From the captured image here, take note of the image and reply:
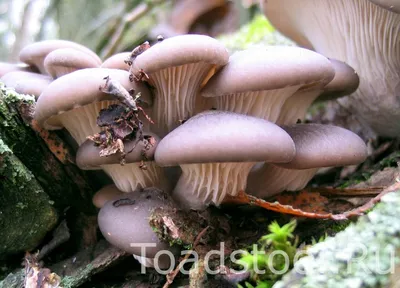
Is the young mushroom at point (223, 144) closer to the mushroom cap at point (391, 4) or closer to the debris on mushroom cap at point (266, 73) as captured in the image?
the debris on mushroom cap at point (266, 73)

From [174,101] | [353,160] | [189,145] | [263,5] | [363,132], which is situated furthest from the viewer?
[363,132]

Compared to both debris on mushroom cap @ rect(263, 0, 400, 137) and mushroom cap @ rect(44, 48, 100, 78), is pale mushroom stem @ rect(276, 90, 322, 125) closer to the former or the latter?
debris on mushroom cap @ rect(263, 0, 400, 137)

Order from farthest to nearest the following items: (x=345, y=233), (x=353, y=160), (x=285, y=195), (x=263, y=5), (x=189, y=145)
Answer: (x=263, y=5)
(x=285, y=195)
(x=353, y=160)
(x=189, y=145)
(x=345, y=233)

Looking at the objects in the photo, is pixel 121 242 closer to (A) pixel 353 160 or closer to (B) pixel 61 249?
(B) pixel 61 249

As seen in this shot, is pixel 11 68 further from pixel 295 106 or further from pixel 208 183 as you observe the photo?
pixel 295 106

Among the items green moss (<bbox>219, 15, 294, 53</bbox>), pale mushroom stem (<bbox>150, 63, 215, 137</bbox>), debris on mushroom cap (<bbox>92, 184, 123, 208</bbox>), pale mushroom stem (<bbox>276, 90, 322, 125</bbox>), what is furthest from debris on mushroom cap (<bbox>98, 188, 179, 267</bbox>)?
green moss (<bbox>219, 15, 294, 53</bbox>)

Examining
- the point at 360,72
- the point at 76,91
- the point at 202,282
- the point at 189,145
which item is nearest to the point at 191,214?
the point at 202,282
